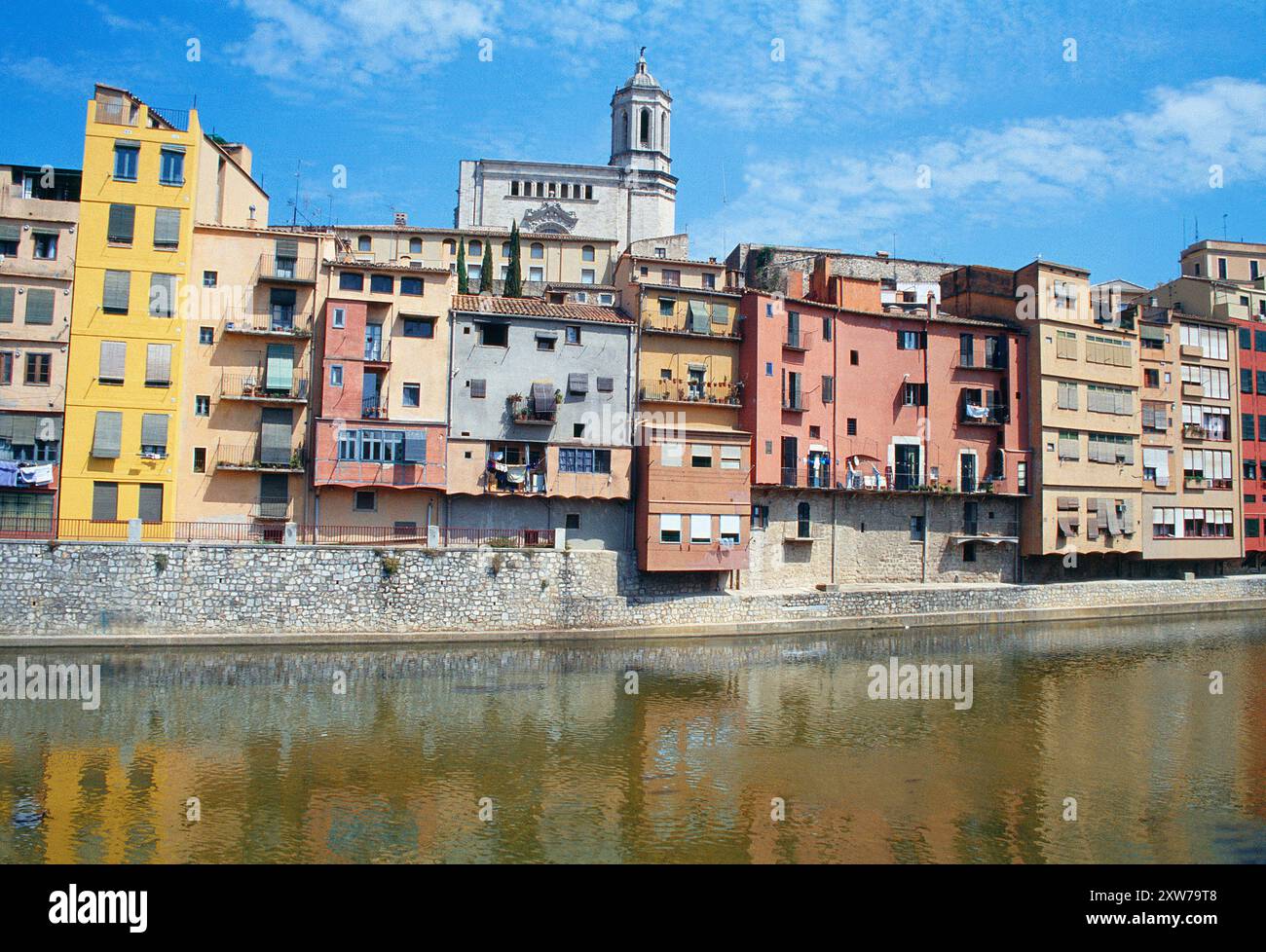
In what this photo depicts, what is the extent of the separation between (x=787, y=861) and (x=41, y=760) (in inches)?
633

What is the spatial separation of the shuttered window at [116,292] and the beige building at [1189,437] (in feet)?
159

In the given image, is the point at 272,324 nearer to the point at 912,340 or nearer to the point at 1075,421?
the point at 912,340

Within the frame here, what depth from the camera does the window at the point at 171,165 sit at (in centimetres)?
3444

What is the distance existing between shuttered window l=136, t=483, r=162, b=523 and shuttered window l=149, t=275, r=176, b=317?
22.0ft

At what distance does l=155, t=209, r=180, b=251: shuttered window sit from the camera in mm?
34281

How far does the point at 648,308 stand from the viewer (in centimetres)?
3969

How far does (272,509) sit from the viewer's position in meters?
34.6

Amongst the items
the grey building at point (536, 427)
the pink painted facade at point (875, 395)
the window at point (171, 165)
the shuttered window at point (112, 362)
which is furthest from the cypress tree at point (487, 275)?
the shuttered window at point (112, 362)

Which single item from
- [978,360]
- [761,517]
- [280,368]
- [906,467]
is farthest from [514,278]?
[978,360]

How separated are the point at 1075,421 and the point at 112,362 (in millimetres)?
44011

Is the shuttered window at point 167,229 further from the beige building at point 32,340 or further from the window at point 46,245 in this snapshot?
the window at point 46,245

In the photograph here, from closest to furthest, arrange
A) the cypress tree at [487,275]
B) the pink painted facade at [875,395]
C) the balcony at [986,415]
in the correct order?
the pink painted facade at [875,395] → the balcony at [986,415] → the cypress tree at [487,275]

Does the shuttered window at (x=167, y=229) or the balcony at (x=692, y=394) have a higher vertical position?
the shuttered window at (x=167, y=229)
